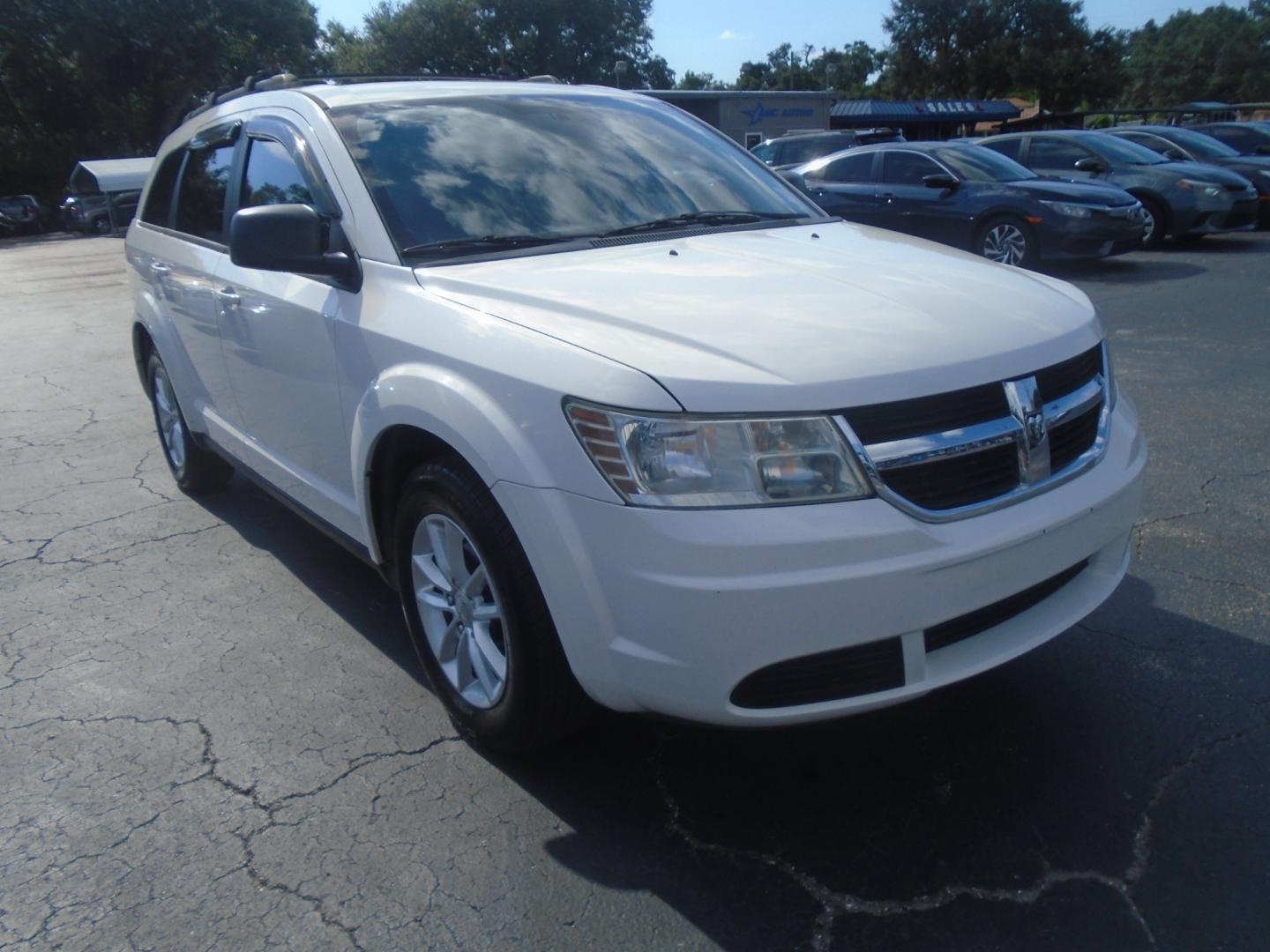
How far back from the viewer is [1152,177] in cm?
1354

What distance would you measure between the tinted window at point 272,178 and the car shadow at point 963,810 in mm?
2007

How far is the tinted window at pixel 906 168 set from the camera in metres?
12.3

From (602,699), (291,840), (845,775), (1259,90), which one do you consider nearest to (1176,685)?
(845,775)

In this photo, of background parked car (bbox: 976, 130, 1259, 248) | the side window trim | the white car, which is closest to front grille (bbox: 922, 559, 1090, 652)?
the white car

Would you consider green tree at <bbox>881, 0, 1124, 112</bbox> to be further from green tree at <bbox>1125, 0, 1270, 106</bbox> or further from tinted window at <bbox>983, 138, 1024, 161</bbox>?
tinted window at <bbox>983, 138, 1024, 161</bbox>

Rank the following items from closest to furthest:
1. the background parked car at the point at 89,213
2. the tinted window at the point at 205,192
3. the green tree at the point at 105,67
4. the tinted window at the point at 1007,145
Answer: the tinted window at the point at 205,192 < the tinted window at the point at 1007,145 < the background parked car at the point at 89,213 < the green tree at the point at 105,67

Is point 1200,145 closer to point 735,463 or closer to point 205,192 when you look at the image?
point 205,192

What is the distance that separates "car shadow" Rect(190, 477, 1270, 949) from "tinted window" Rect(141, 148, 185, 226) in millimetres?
3415

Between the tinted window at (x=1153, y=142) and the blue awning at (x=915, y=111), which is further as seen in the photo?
the blue awning at (x=915, y=111)

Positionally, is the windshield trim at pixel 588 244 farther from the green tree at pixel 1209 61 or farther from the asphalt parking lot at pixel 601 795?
the green tree at pixel 1209 61

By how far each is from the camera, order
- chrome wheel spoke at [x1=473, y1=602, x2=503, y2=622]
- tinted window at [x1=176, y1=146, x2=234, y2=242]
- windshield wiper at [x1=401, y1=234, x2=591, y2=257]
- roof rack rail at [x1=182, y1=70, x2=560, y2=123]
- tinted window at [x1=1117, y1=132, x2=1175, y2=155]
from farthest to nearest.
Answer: tinted window at [x1=1117, y1=132, x2=1175, y2=155] → tinted window at [x1=176, y1=146, x2=234, y2=242] → roof rack rail at [x1=182, y1=70, x2=560, y2=123] → windshield wiper at [x1=401, y1=234, x2=591, y2=257] → chrome wheel spoke at [x1=473, y1=602, x2=503, y2=622]

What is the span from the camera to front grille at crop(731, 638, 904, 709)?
231cm

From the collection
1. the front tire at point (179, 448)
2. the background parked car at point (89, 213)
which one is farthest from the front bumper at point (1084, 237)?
the background parked car at point (89, 213)

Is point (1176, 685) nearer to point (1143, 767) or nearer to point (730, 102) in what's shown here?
point (1143, 767)
